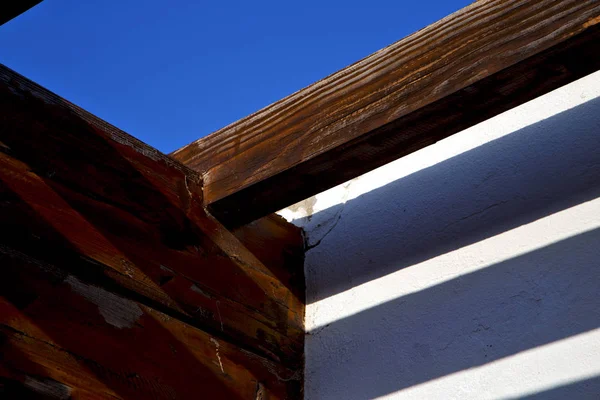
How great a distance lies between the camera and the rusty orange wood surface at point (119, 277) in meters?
1.57

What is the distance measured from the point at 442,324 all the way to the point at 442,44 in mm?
692

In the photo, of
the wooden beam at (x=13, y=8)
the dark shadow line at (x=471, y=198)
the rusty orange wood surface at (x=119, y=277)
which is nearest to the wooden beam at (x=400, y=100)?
the rusty orange wood surface at (x=119, y=277)

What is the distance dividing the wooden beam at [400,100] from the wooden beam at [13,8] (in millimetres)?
780

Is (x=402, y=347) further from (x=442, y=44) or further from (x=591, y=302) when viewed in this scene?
(x=442, y=44)

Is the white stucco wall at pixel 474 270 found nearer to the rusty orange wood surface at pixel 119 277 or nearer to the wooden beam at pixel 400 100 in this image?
the rusty orange wood surface at pixel 119 277

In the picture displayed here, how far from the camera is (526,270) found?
185cm

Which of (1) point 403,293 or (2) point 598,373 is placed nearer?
(2) point 598,373

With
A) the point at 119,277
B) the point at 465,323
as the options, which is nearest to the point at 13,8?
the point at 119,277

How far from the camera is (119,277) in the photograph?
174cm

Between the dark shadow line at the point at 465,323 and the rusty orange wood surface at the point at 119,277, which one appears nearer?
the rusty orange wood surface at the point at 119,277

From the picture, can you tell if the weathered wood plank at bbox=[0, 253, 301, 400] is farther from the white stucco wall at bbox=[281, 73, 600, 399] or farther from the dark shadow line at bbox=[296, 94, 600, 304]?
the dark shadow line at bbox=[296, 94, 600, 304]

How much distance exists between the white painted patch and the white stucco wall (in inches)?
23.2

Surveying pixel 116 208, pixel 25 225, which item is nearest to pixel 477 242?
pixel 116 208

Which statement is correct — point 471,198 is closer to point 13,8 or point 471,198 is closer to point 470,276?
point 470,276
